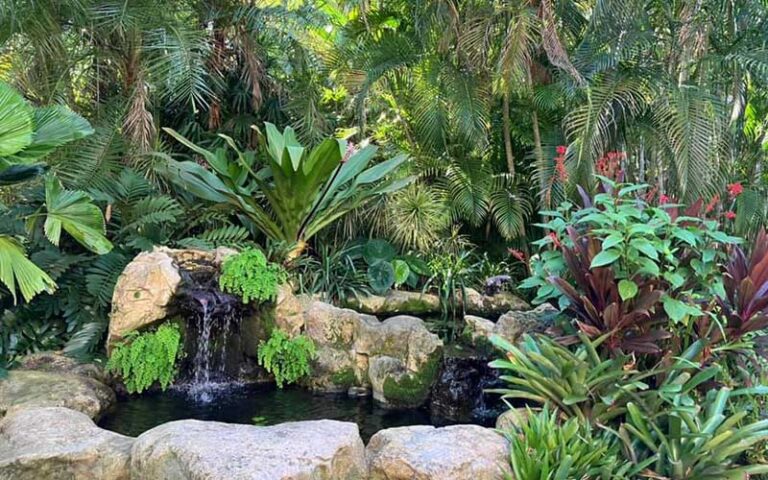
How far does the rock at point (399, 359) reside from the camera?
4418 millimetres

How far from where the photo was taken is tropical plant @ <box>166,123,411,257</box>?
5.46 m

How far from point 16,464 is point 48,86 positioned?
4490 mm

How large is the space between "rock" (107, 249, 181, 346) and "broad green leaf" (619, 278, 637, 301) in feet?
11.2

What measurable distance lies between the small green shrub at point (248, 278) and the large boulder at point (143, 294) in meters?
0.40

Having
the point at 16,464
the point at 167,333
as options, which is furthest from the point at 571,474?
the point at 167,333

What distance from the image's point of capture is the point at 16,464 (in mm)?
2592

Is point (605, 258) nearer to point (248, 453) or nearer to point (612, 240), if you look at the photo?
point (612, 240)

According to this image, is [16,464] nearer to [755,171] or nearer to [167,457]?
[167,457]

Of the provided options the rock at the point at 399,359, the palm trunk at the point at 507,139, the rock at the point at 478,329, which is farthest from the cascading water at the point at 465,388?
the palm trunk at the point at 507,139

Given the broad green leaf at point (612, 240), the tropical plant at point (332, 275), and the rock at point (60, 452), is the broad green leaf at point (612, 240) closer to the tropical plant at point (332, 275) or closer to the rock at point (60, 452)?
the rock at point (60, 452)

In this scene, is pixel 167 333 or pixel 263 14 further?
pixel 263 14

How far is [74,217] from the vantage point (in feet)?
12.4

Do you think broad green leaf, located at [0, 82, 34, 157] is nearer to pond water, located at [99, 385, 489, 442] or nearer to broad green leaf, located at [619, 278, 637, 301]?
pond water, located at [99, 385, 489, 442]

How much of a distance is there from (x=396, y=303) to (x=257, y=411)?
216 cm
